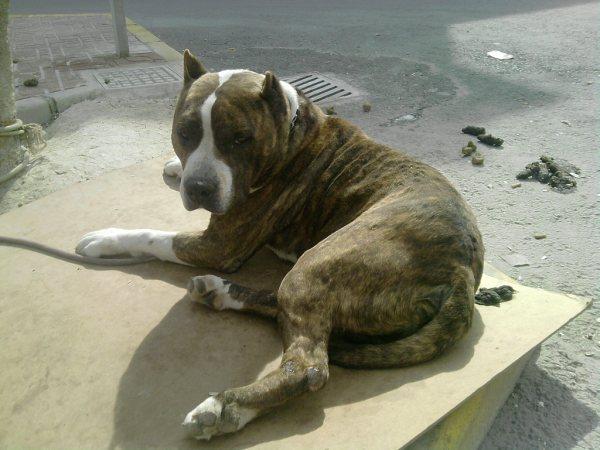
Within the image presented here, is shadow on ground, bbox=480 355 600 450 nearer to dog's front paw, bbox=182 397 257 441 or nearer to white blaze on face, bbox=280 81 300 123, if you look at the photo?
dog's front paw, bbox=182 397 257 441

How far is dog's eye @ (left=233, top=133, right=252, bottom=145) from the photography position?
122 inches

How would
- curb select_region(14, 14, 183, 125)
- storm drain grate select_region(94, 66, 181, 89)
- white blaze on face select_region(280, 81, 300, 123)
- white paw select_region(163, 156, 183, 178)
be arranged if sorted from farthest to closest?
storm drain grate select_region(94, 66, 181, 89) → curb select_region(14, 14, 183, 125) → white paw select_region(163, 156, 183, 178) → white blaze on face select_region(280, 81, 300, 123)

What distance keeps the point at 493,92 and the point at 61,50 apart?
5.62 m

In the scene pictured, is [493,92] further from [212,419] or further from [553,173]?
[212,419]

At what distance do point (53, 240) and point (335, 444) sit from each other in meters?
2.39

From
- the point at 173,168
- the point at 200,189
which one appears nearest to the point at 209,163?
the point at 200,189

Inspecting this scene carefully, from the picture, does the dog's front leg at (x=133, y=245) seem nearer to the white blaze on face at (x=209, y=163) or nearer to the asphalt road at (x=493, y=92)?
the white blaze on face at (x=209, y=163)

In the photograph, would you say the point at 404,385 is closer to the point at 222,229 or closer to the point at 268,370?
the point at 268,370

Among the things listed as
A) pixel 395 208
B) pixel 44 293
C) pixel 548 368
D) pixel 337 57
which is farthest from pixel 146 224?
pixel 337 57

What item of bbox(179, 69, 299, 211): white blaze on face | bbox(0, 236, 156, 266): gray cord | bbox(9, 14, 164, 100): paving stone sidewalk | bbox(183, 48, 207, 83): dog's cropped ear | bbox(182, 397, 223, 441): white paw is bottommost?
bbox(9, 14, 164, 100): paving stone sidewalk

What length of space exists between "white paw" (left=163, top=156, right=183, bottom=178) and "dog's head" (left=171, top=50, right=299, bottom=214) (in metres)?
1.20

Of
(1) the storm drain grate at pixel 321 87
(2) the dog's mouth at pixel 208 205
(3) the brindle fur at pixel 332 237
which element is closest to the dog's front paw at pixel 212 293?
(3) the brindle fur at pixel 332 237

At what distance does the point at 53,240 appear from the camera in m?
3.73

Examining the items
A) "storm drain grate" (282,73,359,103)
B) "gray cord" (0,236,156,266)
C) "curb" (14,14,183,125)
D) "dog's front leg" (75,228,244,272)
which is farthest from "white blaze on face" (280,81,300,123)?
"curb" (14,14,183,125)
